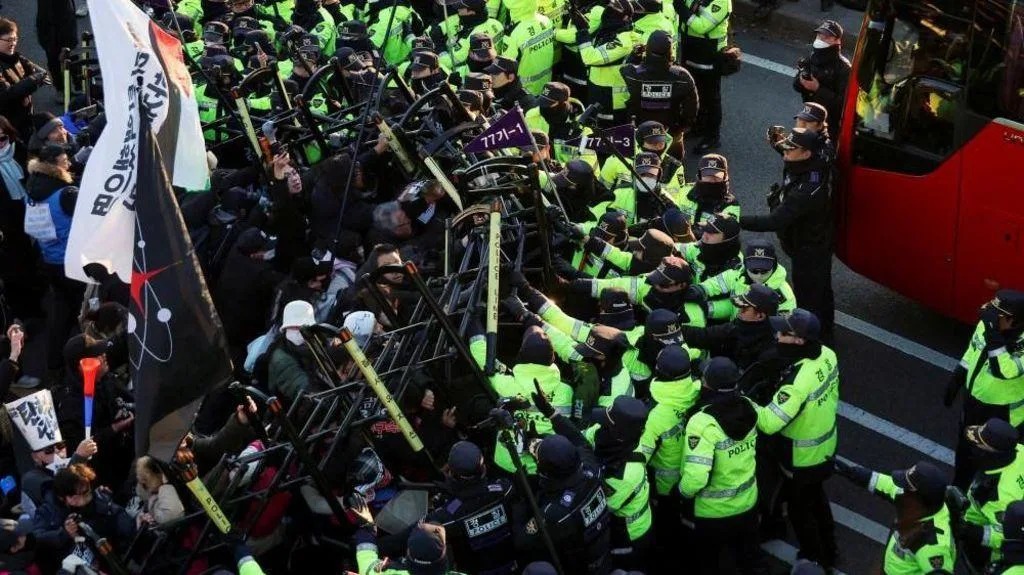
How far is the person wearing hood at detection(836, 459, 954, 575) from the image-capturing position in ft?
23.9

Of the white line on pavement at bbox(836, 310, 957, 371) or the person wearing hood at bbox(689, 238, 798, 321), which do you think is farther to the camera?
the white line on pavement at bbox(836, 310, 957, 371)

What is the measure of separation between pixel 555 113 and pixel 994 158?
3.53 meters

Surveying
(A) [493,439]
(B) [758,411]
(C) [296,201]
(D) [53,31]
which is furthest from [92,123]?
(B) [758,411]

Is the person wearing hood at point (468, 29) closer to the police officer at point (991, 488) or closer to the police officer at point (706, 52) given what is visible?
the police officer at point (706, 52)

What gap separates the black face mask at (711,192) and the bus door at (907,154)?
1.10 metres

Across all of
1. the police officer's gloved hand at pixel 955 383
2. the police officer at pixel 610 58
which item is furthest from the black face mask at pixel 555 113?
the police officer's gloved hand at pixel 955 383

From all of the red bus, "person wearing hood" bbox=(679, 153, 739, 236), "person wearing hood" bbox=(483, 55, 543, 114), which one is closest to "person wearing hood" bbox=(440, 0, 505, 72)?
"person wearing hood" bbox=(483, 55, 543, 114)

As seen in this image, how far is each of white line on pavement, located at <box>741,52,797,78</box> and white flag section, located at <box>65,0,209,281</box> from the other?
328 inches

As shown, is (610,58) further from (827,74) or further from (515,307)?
(515,307)

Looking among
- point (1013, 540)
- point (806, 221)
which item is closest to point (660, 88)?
point (806, 221)

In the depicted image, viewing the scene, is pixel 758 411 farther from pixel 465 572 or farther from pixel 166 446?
pixel 166 446

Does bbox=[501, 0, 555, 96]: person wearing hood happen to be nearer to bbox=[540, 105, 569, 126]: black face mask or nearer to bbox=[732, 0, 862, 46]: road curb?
bbox=[540, 105, 569, 126]: black face mask

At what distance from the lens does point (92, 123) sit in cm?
1213

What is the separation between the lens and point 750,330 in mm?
9156
